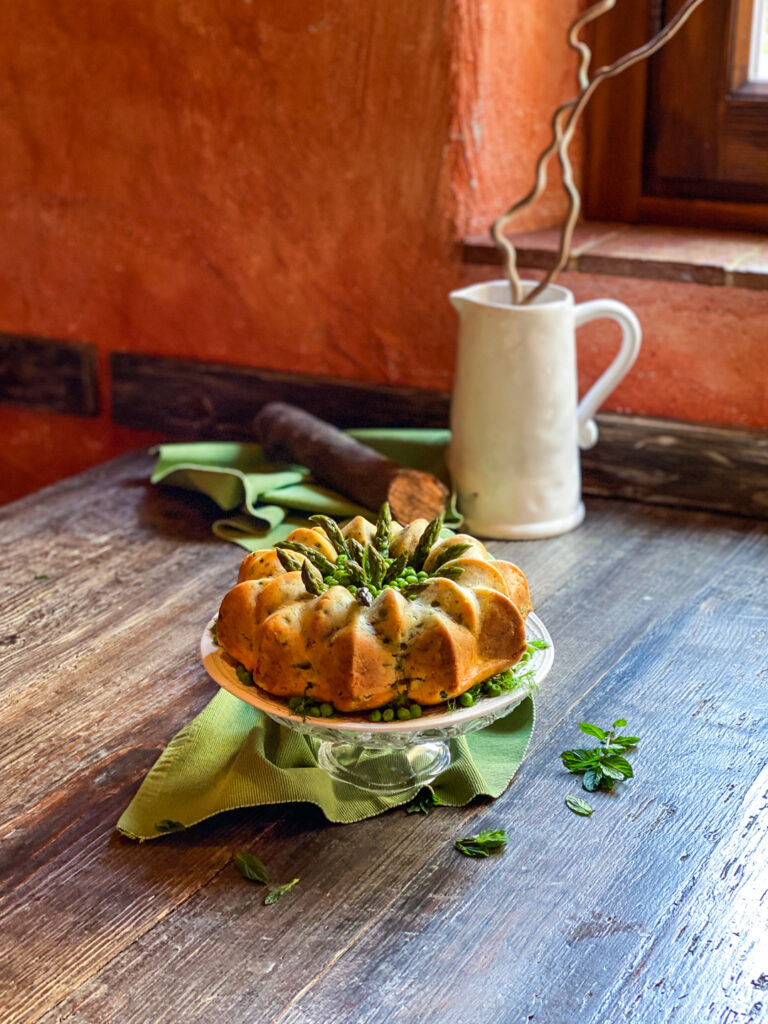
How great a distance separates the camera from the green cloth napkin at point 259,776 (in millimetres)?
829

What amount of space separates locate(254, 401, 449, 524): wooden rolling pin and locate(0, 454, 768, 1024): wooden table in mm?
219

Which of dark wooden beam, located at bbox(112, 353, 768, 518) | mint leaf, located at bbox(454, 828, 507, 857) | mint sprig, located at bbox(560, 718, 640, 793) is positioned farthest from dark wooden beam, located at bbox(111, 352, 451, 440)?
mint leaf, located at bbox(454, 828, 507, 857)

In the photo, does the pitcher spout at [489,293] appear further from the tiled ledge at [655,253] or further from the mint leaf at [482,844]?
the mint leaf at [482,844]

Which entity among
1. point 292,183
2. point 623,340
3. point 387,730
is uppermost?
point 292,183

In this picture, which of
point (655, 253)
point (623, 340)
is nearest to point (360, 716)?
point (623, 340)

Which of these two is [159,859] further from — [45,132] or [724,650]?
[45,132]

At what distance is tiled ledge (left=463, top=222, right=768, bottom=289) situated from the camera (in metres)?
1.38

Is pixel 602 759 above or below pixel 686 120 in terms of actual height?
below

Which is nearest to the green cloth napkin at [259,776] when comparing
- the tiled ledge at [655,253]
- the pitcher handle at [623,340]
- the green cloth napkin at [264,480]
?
the green cloth napkin at [264,480]

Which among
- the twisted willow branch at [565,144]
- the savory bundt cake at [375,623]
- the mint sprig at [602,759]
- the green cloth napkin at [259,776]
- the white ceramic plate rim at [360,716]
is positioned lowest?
the mint sprig at [602,759]

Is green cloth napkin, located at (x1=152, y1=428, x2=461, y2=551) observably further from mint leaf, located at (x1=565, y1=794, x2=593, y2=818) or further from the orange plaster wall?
mint leaf, located at (x1=565, y1=794, x2=593, y2=818)

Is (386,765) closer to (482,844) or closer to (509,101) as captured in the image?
(482,844)

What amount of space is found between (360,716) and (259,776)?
0.42ft

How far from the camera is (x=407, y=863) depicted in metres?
0.79
